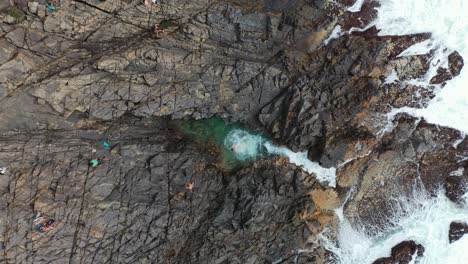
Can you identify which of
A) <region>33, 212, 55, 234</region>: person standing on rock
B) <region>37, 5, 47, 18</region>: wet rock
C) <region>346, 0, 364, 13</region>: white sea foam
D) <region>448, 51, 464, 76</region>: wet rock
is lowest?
<region>33, 212, 55, 234</region>: person standing on rock

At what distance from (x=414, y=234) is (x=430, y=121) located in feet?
30.0

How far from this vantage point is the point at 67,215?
21.5 metres

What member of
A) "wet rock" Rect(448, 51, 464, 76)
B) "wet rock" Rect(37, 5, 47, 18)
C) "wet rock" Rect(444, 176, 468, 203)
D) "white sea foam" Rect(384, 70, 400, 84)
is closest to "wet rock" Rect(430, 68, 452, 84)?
"wet rock" Rect(448, 51, 464, 76)

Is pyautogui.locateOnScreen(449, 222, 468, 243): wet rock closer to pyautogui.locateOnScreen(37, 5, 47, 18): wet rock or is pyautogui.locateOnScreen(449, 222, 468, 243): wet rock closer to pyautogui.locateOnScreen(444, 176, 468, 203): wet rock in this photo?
pyautogui.locateOnScreen(444, 176, 468, 203): wet rock

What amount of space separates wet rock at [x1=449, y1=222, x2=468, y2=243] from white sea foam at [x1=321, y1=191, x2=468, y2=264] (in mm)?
292

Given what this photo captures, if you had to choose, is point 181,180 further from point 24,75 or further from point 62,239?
point 24,75

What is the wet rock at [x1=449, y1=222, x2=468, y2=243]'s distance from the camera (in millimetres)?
27531

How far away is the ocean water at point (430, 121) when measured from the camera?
26.0m

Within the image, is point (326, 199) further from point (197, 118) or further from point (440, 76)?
point (440, 76)

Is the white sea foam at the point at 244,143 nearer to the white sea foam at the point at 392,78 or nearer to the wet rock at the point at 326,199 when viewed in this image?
the wet rock at the point at 326,199

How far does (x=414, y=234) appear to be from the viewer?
89.8 feet

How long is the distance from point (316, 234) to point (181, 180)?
1086 cm

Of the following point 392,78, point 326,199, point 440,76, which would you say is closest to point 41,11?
point 326,199

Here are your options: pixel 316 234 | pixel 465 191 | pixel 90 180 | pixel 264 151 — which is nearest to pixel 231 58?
pixel 264 151
